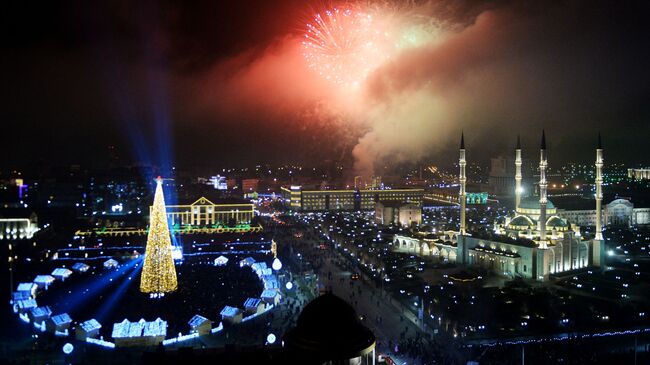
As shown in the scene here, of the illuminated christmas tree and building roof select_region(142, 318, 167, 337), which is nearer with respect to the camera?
building roof select_region(142, 318, 167, 337)

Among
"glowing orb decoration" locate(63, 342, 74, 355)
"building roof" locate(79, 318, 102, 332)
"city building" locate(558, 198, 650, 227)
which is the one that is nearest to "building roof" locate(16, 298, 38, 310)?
"building roof" locate(79, 318, 102, 332)

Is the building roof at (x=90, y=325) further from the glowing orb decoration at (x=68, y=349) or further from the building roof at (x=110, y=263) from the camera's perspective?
the building roof at (x=110, y=263)

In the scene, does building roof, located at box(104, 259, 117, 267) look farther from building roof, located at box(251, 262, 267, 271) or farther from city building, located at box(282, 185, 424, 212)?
city building, located at box(282, 185, 424, 212)

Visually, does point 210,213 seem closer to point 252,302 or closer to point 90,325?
point 252,302

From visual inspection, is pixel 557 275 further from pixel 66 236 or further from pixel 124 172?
pixel 124 172

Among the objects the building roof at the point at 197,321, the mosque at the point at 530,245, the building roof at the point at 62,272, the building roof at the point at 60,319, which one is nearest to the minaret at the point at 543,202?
the mosque at the point at 530,245
